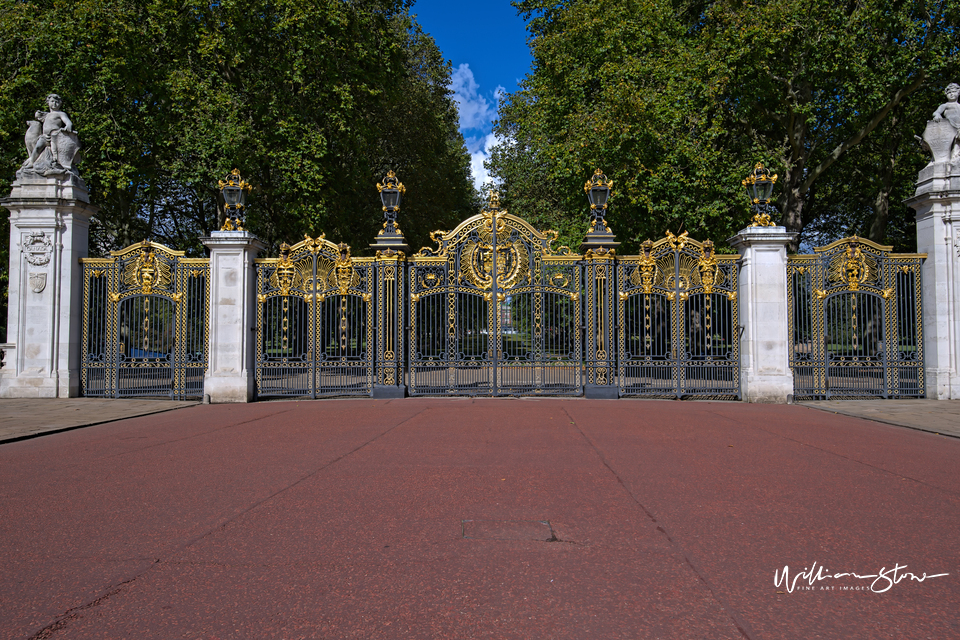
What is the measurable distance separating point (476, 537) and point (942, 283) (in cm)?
1228

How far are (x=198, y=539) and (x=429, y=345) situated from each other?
914 centimetres

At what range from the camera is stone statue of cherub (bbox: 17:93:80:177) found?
12.8 metres

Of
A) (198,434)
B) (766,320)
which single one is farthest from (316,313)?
(766,320)

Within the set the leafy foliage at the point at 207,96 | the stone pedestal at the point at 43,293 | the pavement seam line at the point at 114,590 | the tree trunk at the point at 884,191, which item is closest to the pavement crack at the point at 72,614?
the pavement seam line at the point at 114,590

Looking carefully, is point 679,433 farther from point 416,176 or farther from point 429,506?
point 416,176

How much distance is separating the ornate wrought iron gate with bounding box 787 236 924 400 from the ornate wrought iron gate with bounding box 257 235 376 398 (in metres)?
8.43

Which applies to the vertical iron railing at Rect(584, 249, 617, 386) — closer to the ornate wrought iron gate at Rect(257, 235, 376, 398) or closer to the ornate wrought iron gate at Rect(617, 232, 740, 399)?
the ornate wrought iron gate at Rect(617, 232, 740, 399)

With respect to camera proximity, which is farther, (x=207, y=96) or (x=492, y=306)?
(x=207, y=96)

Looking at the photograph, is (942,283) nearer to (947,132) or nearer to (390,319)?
(947,132)

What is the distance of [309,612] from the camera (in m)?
2.93

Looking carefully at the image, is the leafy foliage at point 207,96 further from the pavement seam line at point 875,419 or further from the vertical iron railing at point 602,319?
the pavement seam line at point 875,419

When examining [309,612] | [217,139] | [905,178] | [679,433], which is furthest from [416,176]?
[309,612]

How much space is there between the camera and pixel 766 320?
39.9 ft

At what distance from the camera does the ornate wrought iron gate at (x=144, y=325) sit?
41.9 feet
